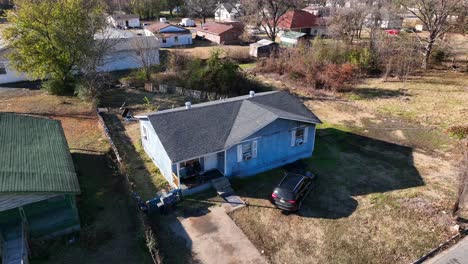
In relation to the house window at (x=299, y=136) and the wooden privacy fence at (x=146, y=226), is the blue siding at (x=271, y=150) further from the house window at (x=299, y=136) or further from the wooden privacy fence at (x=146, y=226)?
the wooden privacy fence at (x=146, y=226)

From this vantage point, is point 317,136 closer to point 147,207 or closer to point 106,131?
point 147,207

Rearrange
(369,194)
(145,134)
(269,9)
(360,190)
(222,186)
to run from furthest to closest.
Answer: (269,9) → (145,134) → (360,190) → (222,186) → (369,194)

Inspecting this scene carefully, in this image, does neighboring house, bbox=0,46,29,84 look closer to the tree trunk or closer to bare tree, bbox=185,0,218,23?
the tree trunk

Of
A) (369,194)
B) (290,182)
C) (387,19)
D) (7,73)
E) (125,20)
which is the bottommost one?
(369,194)

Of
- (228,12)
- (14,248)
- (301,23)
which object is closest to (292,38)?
(301,23)

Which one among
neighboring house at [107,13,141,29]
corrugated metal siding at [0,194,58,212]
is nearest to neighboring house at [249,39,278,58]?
neighboring house at [107,13,141,29]

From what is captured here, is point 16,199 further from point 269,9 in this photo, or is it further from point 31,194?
point 269,9

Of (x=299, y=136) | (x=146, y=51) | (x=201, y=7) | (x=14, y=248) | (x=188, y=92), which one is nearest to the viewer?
(x=14, y=248)
